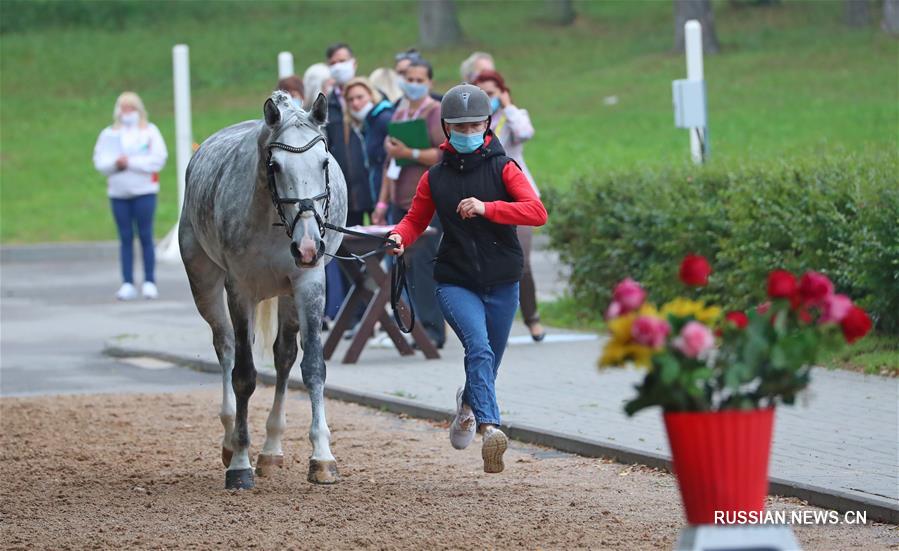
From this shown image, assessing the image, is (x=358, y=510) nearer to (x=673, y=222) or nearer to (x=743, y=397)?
A: (x=743, y=397)

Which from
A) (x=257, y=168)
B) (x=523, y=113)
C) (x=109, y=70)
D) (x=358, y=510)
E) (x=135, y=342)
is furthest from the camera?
(x=109, y=70)

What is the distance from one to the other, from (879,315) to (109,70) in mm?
36595

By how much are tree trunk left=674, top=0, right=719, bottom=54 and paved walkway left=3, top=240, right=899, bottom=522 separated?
91.2 feet

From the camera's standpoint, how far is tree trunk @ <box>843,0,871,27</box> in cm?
4641

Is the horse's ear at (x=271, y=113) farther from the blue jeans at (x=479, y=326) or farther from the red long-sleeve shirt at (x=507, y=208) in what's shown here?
the blue jeans at (x=479, y=326)

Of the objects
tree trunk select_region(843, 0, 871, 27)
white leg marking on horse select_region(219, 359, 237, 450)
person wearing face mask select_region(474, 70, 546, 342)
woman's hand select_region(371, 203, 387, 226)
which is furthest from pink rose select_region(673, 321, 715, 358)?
tree trunk select_region(843, 0, 871, 27)

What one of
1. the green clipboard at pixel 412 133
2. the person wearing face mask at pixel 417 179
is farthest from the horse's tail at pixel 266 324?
the green clipboard at pixel 412 133

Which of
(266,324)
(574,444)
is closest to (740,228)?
(574,444)

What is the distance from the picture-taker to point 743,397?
4.51 m

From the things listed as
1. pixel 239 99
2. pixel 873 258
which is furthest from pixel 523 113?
pixel 239 99

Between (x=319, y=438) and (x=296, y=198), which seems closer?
(x=296, y=198)

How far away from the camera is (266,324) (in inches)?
384

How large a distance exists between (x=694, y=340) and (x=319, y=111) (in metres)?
4.03

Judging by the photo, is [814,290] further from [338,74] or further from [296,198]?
[338,74]
